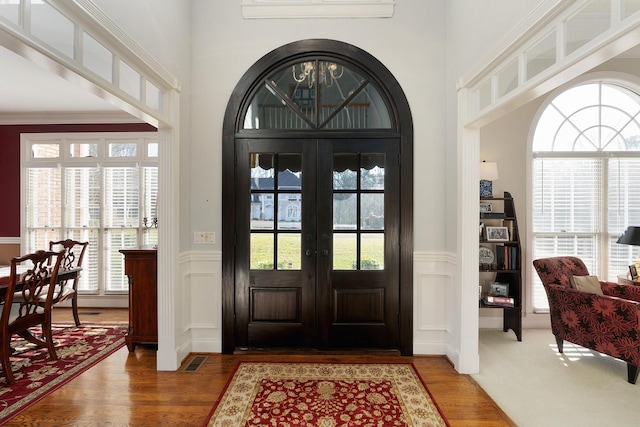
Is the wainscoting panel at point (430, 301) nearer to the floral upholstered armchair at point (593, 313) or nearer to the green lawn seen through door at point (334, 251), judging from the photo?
the green lawn seen through door at point (334, 251)

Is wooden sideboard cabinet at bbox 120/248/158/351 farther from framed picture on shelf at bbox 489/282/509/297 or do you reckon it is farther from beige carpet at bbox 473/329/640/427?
framed picture on shelf at bbox 489/282/509/297

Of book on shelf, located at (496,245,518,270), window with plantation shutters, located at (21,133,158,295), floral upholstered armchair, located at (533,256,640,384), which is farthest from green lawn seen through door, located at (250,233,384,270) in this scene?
window with plantation shutters, located at (21,133,158,295)

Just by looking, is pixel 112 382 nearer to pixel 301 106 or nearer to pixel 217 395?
pixel 217 395

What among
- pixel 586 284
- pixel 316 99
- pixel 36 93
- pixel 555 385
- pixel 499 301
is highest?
pixel 36 93

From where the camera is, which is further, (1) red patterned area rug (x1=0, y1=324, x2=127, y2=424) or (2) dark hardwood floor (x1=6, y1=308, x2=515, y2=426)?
(1) red patterned area rug (x1=0, y1=324, x2=127, y2=424)

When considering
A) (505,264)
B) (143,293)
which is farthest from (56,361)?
(505,264)

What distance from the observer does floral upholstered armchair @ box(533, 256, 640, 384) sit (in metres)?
2.93

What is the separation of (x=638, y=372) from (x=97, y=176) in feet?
22.4

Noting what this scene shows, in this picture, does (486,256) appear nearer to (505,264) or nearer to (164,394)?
(505,264)

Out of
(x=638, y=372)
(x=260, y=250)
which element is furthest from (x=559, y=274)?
(x=260, y=250)

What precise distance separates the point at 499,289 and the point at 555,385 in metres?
1.30

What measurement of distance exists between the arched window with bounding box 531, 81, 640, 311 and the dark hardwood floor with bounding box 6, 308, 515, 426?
229cm

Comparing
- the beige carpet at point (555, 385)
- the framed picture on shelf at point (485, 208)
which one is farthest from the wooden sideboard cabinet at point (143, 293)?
the framed picture on shelf at point (485, 208)

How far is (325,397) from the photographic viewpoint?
270cm
